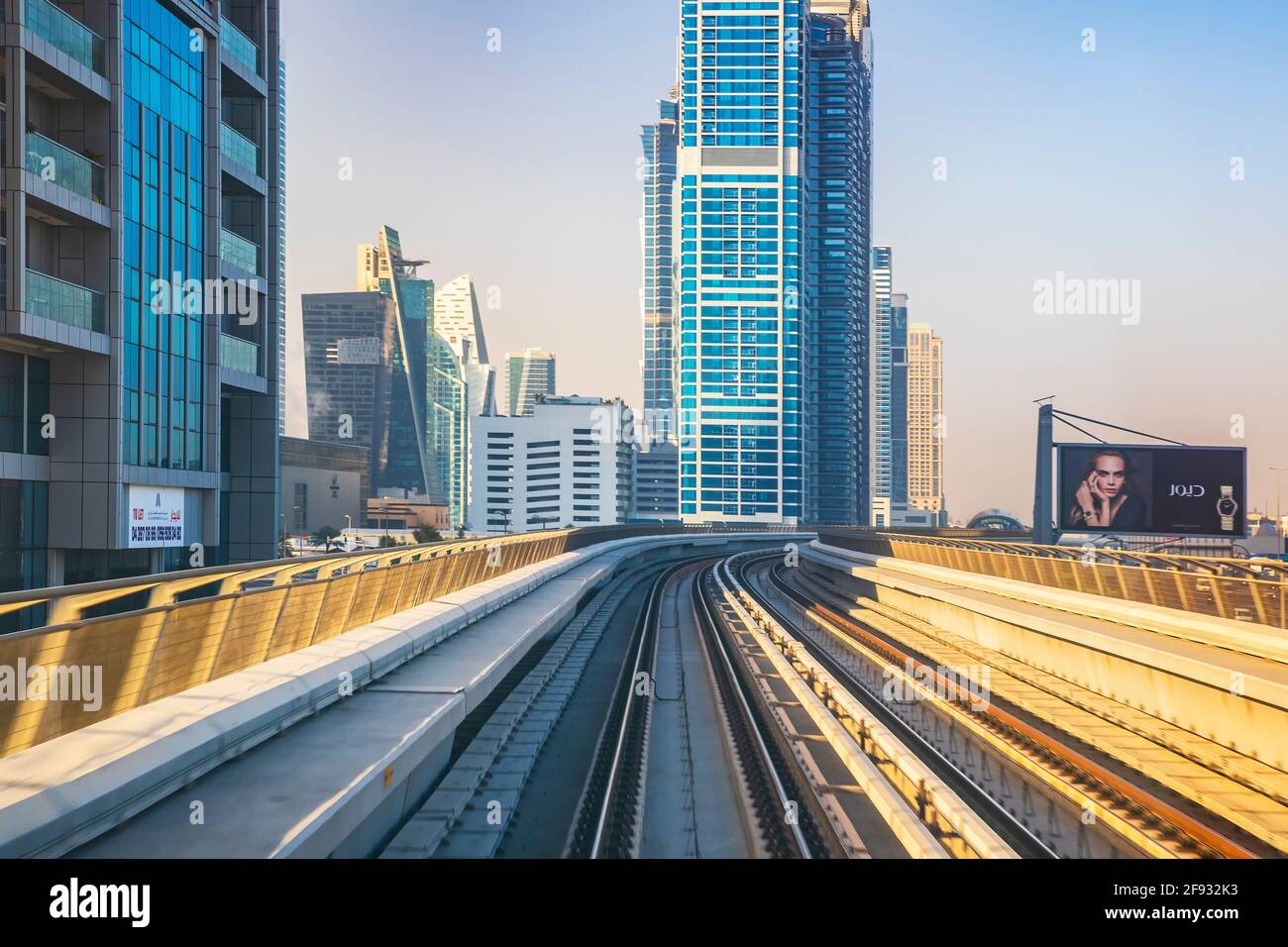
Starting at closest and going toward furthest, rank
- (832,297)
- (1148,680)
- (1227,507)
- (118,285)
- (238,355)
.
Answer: (1148,680) → (118,285) → (238,355) → (1227,507) → (832,297)

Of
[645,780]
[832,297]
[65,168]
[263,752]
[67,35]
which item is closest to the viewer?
[263,752]

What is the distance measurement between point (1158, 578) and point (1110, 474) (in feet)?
69.7

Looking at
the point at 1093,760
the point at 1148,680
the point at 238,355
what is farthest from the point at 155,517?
the point at 1148,680

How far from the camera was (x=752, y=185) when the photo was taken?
579ft

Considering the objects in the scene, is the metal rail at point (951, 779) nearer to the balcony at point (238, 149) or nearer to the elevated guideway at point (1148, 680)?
the elevated guideway at point (1148, 680)

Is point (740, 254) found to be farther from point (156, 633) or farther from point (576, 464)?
point (156, 633)

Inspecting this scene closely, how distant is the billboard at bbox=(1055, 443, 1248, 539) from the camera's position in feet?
123

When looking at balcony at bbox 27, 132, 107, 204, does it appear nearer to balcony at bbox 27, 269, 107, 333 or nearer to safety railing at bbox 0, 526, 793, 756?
balcony at bbox 27, 269, 107, 333

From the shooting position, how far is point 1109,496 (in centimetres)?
3903

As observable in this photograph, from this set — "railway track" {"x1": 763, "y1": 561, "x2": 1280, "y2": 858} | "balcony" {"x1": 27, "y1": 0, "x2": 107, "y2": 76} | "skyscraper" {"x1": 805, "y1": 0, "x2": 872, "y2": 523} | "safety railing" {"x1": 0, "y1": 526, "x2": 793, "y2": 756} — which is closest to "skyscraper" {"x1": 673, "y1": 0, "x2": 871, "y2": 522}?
"skyscraper" {"x1": 805, "y1": 0, "x2": 872, "y2": 523}

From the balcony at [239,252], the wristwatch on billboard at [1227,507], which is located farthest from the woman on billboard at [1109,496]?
the balcony at [239,252]

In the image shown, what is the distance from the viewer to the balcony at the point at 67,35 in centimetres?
2420

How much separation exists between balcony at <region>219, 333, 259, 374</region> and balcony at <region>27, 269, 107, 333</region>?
6483 millimetres
